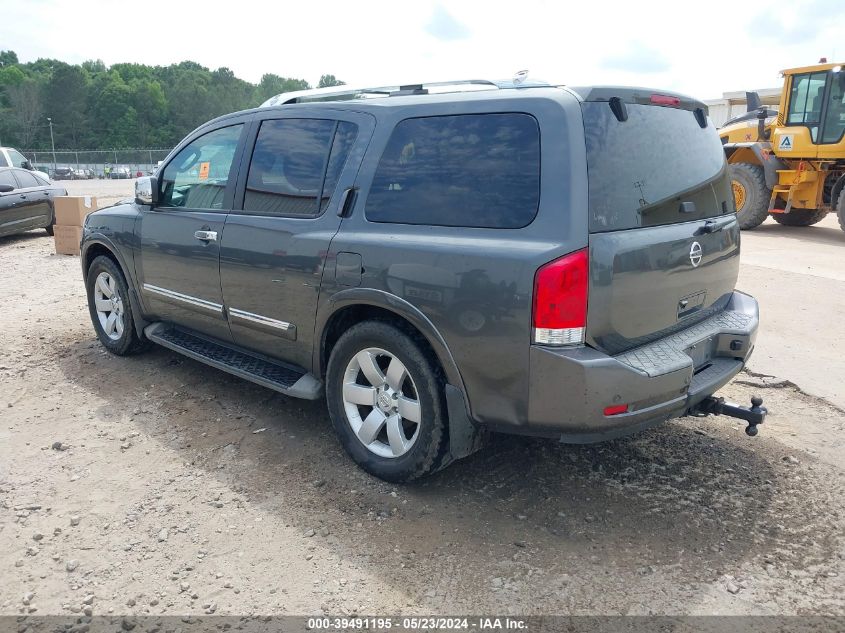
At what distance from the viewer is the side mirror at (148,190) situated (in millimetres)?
4735

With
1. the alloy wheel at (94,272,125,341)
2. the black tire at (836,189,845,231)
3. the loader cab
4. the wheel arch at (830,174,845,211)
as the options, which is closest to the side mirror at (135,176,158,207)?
the alloy wheel at (94,272,125,341)

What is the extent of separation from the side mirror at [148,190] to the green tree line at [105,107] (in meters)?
106

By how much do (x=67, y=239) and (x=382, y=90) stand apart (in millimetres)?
8420

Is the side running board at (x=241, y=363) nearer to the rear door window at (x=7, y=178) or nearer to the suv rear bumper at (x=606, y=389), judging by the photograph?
the suv rear bumper at (x=606, y=389)

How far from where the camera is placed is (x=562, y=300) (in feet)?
8.89

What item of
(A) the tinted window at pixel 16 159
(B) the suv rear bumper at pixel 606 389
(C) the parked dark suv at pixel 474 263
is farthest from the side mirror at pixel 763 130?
(A) the tinted window at pixel 16 159

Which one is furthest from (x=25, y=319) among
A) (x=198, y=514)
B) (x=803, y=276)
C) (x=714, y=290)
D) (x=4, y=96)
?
(x=4, y=96)

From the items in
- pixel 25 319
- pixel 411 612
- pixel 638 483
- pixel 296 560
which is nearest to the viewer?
pixel 411 612

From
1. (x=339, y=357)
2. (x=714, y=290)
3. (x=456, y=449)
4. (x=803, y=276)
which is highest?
(x=714, y=290)

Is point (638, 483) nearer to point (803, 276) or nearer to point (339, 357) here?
point (339, 357)

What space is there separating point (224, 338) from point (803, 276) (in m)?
7.16

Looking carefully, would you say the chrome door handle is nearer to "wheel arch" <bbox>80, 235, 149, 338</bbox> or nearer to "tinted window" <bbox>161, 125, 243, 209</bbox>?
"tinted window" <bbox>161, 125, 243, 209</bbox>

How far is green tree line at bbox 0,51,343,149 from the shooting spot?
104125 mm

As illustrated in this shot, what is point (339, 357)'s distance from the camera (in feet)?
11.6
